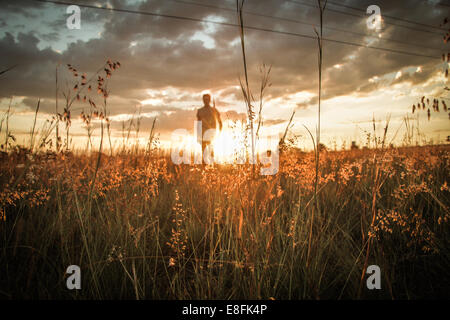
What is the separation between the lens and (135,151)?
3.29 meters

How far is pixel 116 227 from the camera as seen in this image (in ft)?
5.53

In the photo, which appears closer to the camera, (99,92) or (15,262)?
(15,262)

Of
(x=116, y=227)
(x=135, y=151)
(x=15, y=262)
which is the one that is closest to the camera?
(x=15, y=262)

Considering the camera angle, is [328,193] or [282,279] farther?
[328,193]

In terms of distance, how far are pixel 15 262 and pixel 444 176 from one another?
17.7ft

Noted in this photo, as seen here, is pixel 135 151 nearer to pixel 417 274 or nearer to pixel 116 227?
pixel 116 227
